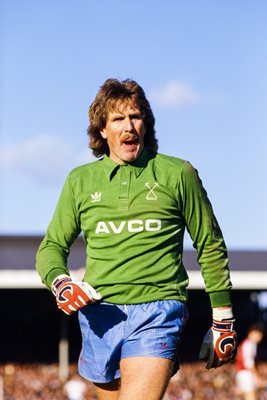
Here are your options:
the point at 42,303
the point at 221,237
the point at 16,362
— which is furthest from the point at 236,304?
the point at 221,237

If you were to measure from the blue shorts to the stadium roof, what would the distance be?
22605 mm

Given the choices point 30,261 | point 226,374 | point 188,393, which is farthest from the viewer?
point 30,261

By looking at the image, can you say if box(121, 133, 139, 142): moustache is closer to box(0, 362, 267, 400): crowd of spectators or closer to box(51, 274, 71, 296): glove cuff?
box(51, 274, 71, 296): glove cuff

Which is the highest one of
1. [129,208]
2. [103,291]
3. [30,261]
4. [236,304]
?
[129,208]

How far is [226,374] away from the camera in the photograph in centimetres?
3133

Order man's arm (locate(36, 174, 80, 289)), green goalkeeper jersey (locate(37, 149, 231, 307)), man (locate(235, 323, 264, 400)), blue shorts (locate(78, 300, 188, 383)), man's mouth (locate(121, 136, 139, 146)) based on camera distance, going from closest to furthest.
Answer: blue shorts (locate(78, 300, 188, 383))
green goalkeeper jersey (locate(37, 149, 231, 307))
man's mouth (locate(121, 136, 139, 146))
man's arm (locate(36, 174, 80, 289))
man (locate(235, 323, 264, 400))

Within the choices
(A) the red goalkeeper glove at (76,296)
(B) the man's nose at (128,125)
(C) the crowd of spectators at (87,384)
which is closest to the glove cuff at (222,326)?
(A) the red goalkeeper glove at (76,296)

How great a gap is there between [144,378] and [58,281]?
71 centimetres

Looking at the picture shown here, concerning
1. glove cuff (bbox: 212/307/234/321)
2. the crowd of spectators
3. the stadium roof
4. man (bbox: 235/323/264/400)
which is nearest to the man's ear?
glove cuff (bbox: 212/307/234/321)

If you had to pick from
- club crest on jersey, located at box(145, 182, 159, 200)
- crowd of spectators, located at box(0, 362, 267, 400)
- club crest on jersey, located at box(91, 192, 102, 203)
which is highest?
club crest on jersey, located at box(145, 182, 159, 200)

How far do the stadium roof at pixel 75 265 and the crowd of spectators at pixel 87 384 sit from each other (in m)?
2.64

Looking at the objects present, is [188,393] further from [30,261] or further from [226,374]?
[30,261]

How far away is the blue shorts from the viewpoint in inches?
230

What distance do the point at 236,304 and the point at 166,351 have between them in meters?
39.4
